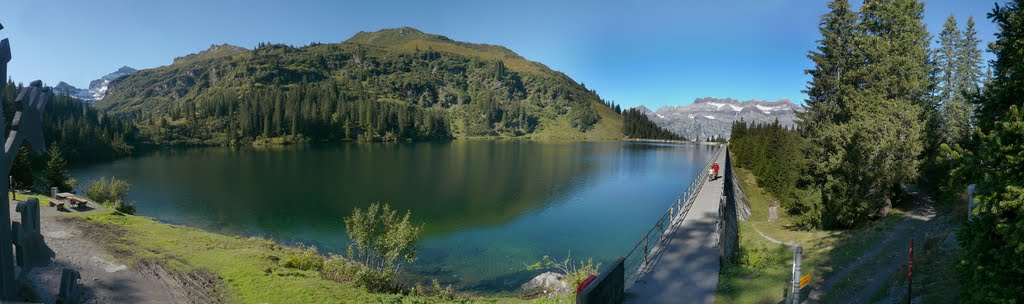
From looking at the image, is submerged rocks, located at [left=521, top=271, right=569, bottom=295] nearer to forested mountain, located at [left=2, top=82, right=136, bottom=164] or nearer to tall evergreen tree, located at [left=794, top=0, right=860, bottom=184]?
tall evergreen tree, located at [left=794, top=0, right=860, bottom=184]

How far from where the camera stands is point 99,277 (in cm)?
1314

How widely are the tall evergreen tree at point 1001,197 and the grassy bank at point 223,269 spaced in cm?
1225

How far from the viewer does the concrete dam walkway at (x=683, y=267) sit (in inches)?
432

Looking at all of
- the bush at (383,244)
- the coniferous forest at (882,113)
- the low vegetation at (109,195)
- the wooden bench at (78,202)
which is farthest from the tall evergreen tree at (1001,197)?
the low vegetation at (109,195)

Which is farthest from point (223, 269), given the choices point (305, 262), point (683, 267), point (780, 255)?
point (780, 255)

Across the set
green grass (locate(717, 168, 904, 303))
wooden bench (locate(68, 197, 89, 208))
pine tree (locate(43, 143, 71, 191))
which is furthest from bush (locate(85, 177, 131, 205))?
green grass (locate(717, 168, 904, 303))

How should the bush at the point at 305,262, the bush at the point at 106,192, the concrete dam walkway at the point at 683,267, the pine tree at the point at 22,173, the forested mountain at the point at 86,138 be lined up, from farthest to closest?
the forested mountain at the point at 86,138, the pine tree at the point at 22,173, the bush at the point at 106,192, the bush at the point at 305,262, the concrete dam walkway at the point at 683,267

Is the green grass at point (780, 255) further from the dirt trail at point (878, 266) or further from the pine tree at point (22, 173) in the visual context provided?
the pine tree at point (22, 173)

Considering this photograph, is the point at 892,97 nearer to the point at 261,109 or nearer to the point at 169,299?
the point at 169,299

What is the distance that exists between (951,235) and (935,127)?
46.1 ft

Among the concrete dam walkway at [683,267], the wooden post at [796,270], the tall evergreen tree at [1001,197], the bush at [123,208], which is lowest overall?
the bush at [123,208]

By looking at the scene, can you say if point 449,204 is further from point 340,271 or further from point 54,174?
point 54,174

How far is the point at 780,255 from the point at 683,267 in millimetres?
8381

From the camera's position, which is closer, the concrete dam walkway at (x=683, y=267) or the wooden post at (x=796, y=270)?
the wooden post at (x=796, y=270)
